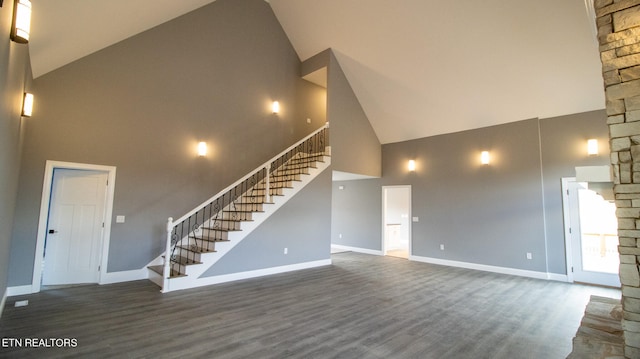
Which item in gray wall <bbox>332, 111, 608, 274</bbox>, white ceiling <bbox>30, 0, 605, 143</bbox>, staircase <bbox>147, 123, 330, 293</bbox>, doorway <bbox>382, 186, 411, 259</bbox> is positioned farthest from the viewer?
doorway <bbox>382, 186, 411, 259</bbox>

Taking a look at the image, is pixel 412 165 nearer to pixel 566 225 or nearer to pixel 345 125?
pixel 345 125

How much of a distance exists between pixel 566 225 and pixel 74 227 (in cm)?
933

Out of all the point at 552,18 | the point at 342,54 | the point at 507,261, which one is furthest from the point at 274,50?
the point at 507,261

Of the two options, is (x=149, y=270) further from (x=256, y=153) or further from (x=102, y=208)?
(x=256, y=153)

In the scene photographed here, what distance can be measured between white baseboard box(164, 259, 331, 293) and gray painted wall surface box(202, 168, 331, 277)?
2.9 inches

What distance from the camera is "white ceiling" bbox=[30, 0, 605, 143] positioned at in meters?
4.49

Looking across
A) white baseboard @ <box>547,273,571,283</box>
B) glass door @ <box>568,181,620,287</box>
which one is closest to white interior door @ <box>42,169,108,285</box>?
white baseboard @ <box>547,273,571,283</box>

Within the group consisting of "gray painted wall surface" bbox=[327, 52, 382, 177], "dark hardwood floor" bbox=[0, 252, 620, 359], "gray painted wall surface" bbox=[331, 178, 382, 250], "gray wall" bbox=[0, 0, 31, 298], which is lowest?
"dark hardwood floor" bbox=[0, 252, 620, 359]

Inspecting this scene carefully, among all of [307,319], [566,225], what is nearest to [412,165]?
[566,225]

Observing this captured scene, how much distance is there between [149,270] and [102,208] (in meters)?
1.38

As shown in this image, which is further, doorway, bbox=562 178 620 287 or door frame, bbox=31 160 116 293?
doorway, bbox=562 178 620 287

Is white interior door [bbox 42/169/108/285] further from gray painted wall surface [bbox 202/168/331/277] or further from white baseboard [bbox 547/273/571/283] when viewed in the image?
white baseboard [bbox 547/273/571/283]

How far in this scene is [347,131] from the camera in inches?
316

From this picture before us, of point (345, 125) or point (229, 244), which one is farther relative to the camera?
point (345, 125)
